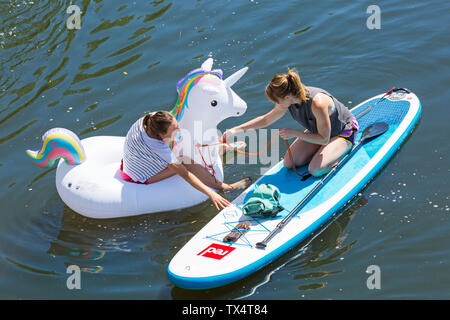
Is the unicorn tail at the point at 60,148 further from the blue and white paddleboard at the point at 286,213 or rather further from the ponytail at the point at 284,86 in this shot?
the ponytail at the point at 284,86

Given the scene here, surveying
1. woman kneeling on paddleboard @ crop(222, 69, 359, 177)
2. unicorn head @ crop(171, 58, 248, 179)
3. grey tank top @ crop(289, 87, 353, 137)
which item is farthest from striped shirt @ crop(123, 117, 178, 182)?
grey tank top @ crop(289, 87, 353, 137)

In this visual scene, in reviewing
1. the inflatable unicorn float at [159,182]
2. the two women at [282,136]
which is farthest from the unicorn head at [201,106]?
the two women at [282,136]

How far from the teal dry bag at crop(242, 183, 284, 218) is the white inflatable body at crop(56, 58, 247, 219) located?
2.23ft

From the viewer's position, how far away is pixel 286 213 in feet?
17.0

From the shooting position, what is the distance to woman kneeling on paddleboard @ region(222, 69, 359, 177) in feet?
16.6

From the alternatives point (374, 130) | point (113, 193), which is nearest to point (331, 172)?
point (374, 130)

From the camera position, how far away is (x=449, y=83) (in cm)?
688

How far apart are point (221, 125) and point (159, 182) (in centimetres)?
169

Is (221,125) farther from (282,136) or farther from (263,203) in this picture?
(263,203)

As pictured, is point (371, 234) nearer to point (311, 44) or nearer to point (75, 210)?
point (75, 210)

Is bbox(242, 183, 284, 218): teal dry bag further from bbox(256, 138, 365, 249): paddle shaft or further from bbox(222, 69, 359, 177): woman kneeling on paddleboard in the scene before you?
bbox(222, 69, 359, 177): woman kneeling on paddleboard

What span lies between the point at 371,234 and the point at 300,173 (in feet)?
3.36

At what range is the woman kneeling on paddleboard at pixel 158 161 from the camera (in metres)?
5.03

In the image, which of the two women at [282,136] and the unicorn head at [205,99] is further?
the unicorn head at [205,99]
